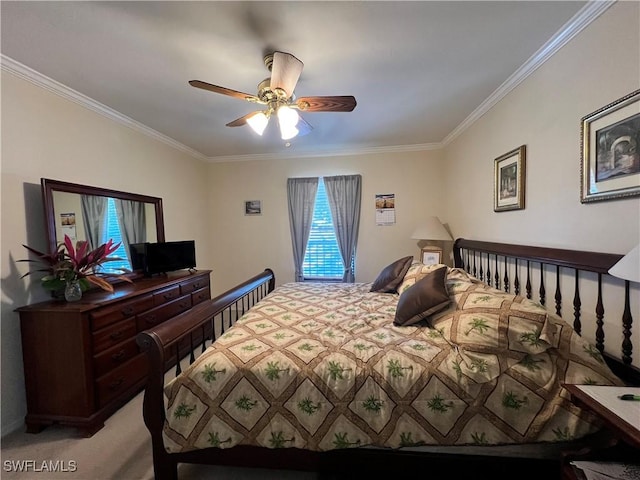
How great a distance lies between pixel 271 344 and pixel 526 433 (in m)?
1.24

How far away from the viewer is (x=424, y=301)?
1694 millimetres

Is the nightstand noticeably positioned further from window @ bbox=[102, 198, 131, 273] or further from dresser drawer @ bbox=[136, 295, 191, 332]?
window @ bbox=[102, 198, 131, 273]

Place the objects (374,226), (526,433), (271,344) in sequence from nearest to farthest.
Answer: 1. (526,433)
2. (271,344)
3. (374,226)

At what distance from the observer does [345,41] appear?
164 centimetres

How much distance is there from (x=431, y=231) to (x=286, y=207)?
207 centimetres

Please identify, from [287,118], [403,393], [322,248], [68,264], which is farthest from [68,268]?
[322,248]

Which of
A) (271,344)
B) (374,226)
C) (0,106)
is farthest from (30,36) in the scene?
(374,226)

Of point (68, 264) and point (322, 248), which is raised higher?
point (68, 264)

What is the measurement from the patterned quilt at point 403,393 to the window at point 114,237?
171cm

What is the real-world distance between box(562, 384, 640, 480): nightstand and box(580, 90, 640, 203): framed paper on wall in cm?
87

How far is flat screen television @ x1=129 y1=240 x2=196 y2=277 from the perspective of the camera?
2.72 meters

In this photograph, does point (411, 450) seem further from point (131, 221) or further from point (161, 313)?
point (131, 221)

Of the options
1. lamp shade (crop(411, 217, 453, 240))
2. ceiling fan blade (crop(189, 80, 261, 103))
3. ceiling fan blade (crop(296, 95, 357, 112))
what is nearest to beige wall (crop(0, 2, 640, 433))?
lamp shade (crop(411, 217, 453, 240))

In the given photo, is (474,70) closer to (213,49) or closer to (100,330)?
(213,49)
